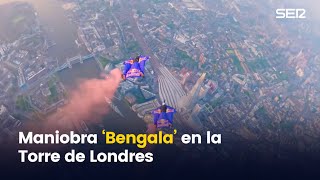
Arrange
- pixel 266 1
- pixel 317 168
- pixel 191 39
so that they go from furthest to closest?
pixel 266 1 → pixel 191 39 → pixel 317 168

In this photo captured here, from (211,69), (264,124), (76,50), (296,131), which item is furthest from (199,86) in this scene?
(76,50)

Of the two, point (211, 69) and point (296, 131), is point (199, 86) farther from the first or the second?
point (296, 131)

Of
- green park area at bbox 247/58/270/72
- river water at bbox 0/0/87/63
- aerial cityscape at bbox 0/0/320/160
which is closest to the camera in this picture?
aerial cityscape at bbox 0/0/320/160

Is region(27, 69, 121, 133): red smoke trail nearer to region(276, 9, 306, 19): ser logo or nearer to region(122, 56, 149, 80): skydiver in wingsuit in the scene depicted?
region(122, 56, 149, 80): skydiver in wingsuit

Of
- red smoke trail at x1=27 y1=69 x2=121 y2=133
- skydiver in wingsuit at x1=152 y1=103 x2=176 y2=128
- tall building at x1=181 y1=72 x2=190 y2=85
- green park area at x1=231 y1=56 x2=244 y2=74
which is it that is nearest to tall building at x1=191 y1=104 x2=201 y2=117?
tall building at x1=181 y1=72 x2=190 y2=85

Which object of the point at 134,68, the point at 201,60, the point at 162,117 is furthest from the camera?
the point at 201,60

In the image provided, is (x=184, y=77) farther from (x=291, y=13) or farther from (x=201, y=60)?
(x=291, y=13)

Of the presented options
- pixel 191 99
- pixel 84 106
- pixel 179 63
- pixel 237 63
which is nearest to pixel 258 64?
pixel 237 63
